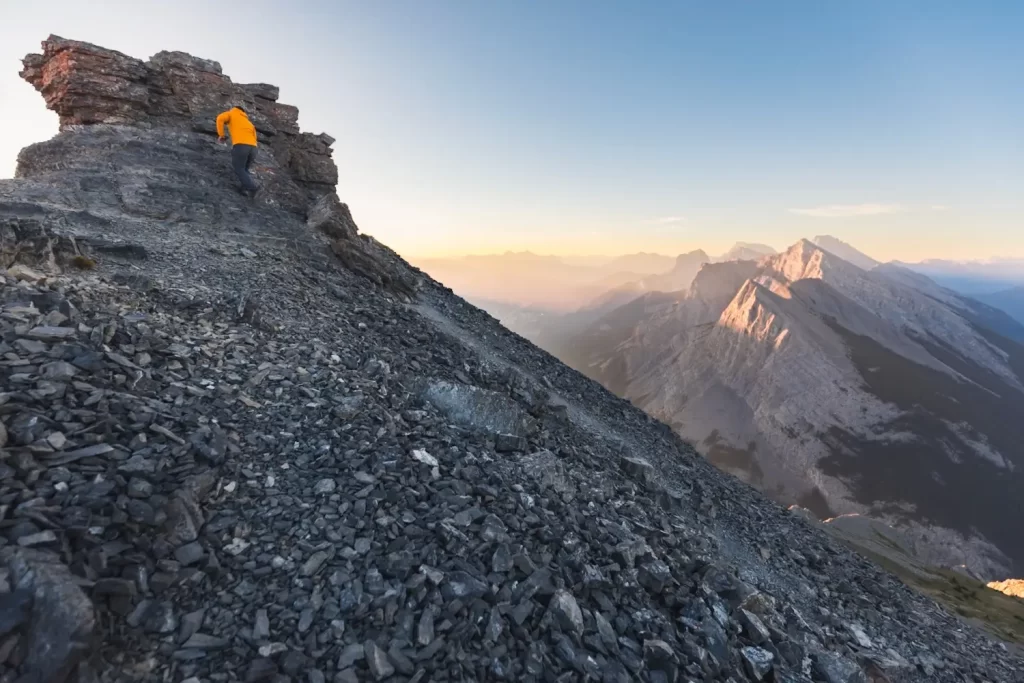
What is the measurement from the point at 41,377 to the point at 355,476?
15.0 feet

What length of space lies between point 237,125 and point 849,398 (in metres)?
134

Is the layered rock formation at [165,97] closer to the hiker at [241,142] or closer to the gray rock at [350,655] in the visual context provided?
the hiker at [241,142]

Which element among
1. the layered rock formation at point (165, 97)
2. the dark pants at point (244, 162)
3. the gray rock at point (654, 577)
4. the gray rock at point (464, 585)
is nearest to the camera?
the gray rock at point (464, 585)

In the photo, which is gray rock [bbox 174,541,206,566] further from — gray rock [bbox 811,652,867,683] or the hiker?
the hiker

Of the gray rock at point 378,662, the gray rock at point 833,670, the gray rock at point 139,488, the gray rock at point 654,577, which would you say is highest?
the gray rock at point 139,488

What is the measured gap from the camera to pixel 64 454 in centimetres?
550

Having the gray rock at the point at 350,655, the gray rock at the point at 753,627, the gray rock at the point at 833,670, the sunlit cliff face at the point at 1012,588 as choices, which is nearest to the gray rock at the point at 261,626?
the gray rock at the point at 350,655

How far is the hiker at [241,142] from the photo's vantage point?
19.7 metres

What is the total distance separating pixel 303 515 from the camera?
6.16 m

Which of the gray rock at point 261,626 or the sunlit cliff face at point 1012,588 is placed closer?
the gray rock at point 261,626

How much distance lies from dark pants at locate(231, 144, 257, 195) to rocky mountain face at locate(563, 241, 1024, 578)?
4033 inches

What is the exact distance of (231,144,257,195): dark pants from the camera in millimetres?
20531

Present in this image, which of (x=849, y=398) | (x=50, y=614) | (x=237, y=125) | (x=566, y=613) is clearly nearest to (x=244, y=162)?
(x=237, y=125)

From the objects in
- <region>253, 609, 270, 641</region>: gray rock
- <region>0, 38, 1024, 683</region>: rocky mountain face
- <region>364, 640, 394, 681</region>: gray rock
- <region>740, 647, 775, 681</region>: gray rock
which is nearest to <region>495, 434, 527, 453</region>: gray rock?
<region>0, 38, 1024, 683</region>: rocky mountain face
